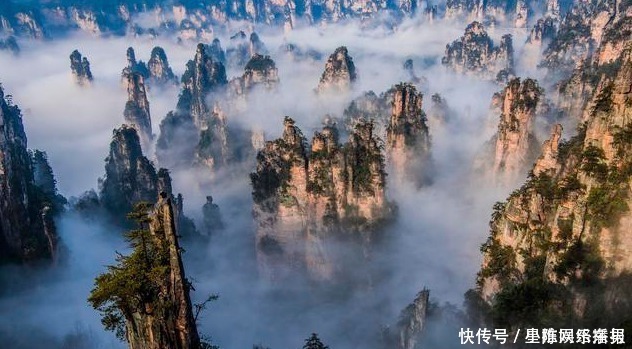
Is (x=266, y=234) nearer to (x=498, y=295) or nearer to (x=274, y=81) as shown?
(x=498, y=295)

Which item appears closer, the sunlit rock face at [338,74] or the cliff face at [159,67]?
the sunlit rock face at [338,74]

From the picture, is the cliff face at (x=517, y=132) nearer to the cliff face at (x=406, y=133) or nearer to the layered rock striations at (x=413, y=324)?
the cliff face at (x=406, y=133)

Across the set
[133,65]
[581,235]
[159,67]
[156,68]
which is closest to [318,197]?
[581,235]

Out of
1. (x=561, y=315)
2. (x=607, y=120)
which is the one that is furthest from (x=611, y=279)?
(x=607, y=120)

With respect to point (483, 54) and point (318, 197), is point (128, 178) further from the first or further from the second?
point (483, 54)

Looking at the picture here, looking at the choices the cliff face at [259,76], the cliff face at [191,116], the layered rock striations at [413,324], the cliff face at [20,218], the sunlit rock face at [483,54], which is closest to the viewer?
the layered rock striations at [413,324]

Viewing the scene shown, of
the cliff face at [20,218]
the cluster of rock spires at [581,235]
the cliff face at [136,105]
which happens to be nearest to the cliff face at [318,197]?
the cluster of rock spires at [581,235]
